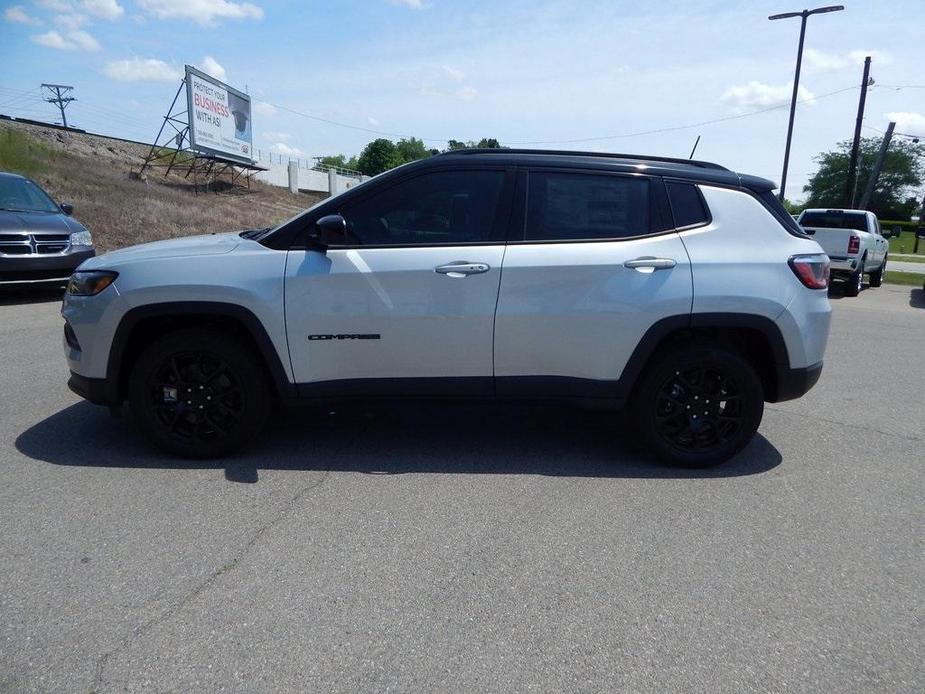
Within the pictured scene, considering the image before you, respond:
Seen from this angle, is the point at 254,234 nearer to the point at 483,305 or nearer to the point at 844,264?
the point at 483,305

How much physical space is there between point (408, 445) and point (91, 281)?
2198 millimetres

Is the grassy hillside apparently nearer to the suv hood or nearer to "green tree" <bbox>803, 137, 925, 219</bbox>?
the suv hood

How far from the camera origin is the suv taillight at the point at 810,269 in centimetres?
418

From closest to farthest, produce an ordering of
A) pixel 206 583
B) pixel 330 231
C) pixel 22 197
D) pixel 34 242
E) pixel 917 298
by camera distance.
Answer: pixel 206 583 < pixel 330 231 < pixel 34 242 < pixel 22 197 < pixel 917 298

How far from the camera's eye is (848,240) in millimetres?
14086

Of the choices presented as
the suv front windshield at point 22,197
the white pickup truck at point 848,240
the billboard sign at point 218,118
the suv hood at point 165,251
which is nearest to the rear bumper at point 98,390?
the suv hood at point 165,251

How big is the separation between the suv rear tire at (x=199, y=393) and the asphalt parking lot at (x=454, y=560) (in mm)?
174

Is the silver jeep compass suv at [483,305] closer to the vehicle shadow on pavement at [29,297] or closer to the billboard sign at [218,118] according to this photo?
the vehicle shadow on pavement at [29,297]

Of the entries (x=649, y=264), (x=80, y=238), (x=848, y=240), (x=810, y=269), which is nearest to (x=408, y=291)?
(x=649, y=264)

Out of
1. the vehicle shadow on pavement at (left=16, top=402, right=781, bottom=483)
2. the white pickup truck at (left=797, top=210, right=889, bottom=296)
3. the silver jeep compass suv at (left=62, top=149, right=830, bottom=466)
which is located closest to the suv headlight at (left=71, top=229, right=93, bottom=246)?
the vehicle shadow on pavement at (left=16, top=402, right=781, bottom=483)

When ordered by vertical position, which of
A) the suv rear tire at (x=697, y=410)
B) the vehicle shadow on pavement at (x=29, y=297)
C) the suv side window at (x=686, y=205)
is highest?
the suv side window at (x=686, y=205)

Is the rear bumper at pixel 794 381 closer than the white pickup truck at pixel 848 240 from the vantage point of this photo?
Yes

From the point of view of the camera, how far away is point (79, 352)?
4176mm

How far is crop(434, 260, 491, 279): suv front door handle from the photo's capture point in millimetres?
4031
